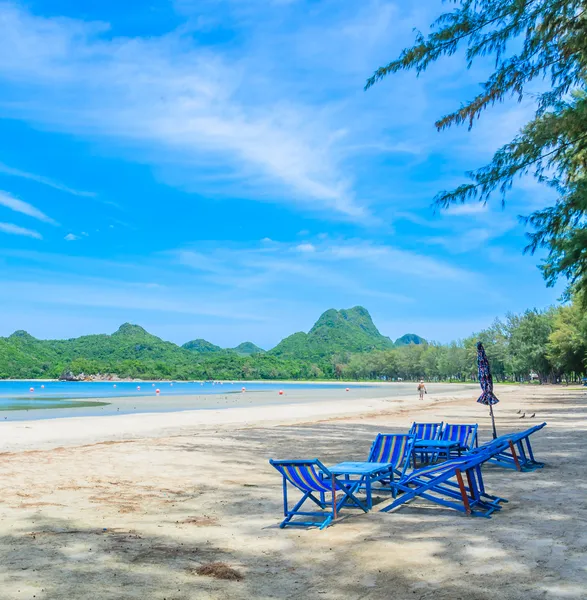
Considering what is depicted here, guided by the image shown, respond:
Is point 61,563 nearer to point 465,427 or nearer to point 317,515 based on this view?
point 317,515

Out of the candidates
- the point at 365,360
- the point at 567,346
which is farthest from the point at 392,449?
the point at 365,360

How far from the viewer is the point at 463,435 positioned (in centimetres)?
1001

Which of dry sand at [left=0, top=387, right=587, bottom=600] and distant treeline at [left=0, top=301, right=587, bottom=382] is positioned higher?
distant treeline at [left=0, top=301, right=587, bottom=382]

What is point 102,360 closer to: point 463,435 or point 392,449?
point 463,435

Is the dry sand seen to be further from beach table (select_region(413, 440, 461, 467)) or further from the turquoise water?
the turquoise water

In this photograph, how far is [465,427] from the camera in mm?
10133

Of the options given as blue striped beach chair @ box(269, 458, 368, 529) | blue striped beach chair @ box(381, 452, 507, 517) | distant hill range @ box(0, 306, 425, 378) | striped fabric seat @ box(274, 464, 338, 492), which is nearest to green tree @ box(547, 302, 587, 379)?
blue striped beach chair @ box(381, 452, 507, 517)

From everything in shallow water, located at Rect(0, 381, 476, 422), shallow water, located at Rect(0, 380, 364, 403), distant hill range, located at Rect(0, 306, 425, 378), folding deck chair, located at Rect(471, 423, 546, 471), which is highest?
distant hill range, located at Rect(0, 306, 425, 378)

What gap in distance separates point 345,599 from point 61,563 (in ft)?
7.93

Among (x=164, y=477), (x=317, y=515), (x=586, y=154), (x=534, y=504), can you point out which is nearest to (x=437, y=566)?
(x=317, y=515)

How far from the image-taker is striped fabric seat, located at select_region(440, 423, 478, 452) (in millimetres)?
9695

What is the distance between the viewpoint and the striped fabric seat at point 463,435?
31.8ft

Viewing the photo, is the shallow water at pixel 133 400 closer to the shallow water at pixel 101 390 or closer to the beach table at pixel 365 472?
the shallow water at pixel 101 390

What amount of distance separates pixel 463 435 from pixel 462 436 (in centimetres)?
3
